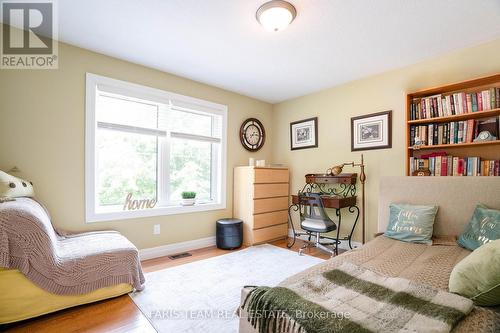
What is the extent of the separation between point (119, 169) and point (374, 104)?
3.36 metres

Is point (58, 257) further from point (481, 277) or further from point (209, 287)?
point (481, 277)

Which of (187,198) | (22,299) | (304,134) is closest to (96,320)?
(22,299)

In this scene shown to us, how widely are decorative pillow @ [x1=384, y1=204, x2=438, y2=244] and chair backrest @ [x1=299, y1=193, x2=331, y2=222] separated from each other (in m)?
0.85

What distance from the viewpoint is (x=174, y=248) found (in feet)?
10.6

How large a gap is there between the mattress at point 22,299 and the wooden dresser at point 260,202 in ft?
7.21

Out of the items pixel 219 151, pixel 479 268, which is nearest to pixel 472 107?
pixel 479 268

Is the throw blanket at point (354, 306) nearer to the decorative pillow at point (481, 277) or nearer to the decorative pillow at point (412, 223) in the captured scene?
the decorative pillow at point (481, 277)

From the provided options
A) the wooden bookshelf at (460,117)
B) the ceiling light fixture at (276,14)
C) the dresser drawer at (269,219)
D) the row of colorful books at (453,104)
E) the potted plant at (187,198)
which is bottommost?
the dresser drawer at (269,219)

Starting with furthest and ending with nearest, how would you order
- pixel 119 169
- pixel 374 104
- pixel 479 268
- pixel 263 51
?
pixel 374 104, pixel 119 169, pixel 263 51, pixel 479 268

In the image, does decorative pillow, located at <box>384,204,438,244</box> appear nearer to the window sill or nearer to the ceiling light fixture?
the ceiling light fixture

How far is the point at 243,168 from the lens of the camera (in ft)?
12.1

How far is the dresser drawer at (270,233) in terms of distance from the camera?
357 cm

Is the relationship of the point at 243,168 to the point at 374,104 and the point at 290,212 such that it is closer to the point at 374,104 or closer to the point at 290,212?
the point at 290,212

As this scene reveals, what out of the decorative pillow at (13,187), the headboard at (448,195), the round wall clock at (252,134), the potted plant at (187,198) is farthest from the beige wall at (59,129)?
the headboard at (448,195)
